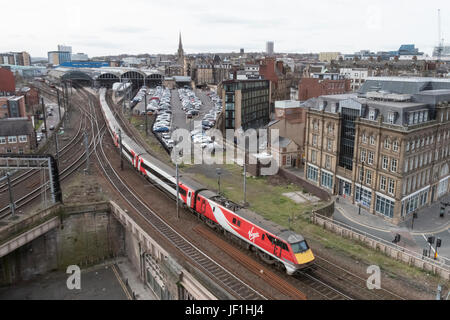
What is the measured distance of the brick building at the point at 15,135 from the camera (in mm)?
66188

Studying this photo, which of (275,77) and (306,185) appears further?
(275,77)

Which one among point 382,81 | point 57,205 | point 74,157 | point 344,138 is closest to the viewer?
point 57,205

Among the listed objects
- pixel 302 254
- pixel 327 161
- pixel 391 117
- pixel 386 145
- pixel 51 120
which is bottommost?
pixel 302 254

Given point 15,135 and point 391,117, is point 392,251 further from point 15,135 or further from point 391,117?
point 15,135

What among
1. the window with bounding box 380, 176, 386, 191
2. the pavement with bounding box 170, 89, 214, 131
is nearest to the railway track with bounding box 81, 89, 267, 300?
the window with bounding box 380, 176, 386, 191

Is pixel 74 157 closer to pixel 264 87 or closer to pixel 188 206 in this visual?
pixel 188 206

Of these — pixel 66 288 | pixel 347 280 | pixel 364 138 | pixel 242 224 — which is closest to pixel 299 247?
pixel 347 280

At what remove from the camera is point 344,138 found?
167 feet

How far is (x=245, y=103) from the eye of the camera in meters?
94.6

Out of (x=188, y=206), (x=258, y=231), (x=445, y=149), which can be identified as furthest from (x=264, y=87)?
(x=258, y=231)

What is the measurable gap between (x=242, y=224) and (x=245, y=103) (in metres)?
65.4

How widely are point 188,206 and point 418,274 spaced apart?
22.7 m

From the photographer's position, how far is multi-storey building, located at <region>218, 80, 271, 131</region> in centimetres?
8994

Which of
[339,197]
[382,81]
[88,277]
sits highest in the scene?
[382,81]
